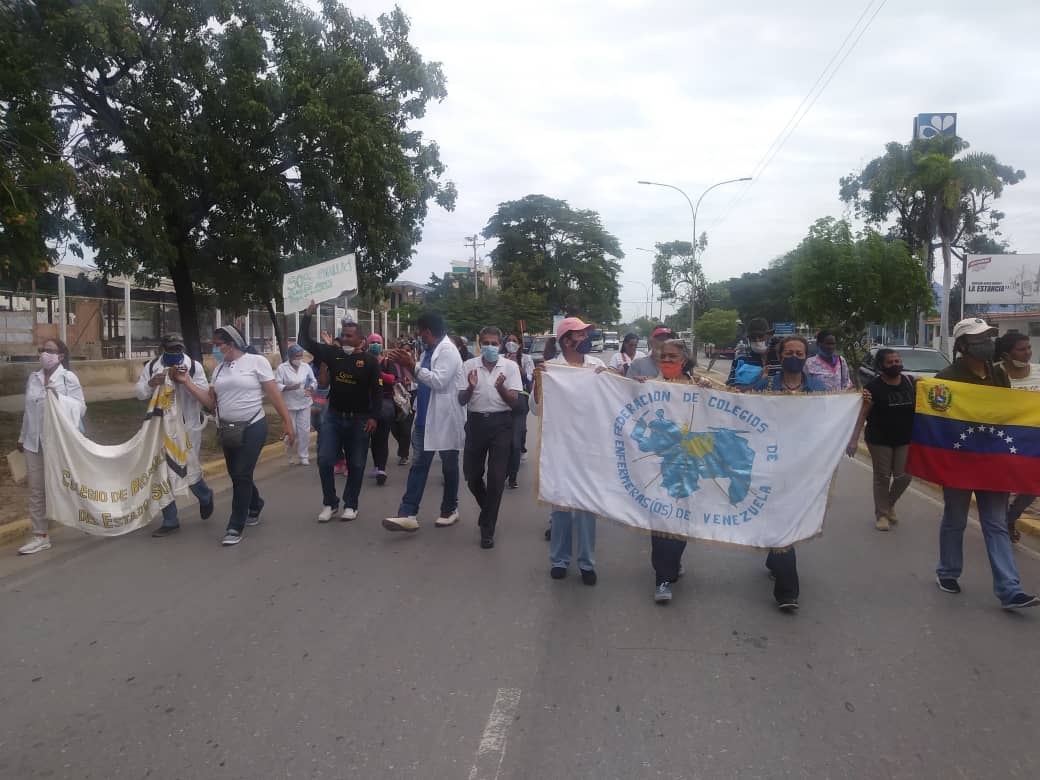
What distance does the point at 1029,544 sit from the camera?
23.2 feet

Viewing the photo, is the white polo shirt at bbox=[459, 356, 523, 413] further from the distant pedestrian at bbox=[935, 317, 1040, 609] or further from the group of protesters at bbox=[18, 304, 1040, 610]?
the distant pedestrian at bbox=[935, 317, 1040, 609]

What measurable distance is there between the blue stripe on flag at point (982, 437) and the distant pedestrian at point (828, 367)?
1.91 metres

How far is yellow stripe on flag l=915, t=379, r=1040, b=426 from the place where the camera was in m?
5.23

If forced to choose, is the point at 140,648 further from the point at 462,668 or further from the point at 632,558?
the point at 632,558

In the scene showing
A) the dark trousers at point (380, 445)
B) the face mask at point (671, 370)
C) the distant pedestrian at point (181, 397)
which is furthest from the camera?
the dark trousers at point (380, 445)

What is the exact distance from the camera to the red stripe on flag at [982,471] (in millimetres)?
5133

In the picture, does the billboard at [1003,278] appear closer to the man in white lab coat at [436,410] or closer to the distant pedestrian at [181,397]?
the man in white lab coat at [436,410]

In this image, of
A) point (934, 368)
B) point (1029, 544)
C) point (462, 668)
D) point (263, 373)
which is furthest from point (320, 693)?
point (934, 368)

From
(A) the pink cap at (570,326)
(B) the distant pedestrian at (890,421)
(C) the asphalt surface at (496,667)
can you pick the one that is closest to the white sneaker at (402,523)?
(C) the asphalt surface at (496,667)

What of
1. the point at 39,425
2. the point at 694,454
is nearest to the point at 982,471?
the point at 694,454

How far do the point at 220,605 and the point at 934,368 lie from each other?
53.7ft

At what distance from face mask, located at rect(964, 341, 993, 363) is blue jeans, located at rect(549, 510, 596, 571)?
2686 mm

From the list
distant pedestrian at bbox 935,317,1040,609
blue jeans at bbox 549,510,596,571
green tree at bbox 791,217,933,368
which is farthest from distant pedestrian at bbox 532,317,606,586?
green tree at bbox 791,217,933,368

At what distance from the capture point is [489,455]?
6.64 metres
